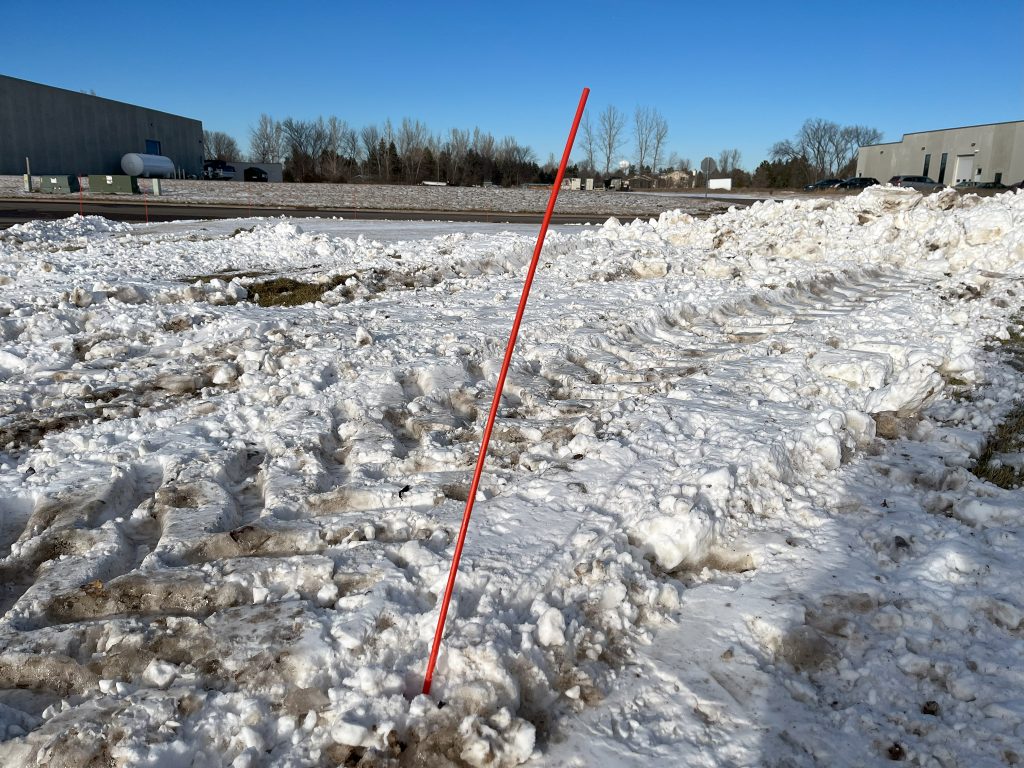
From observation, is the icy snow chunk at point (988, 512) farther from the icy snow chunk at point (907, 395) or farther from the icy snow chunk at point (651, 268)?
the icy snow chunk at point (651, 268)

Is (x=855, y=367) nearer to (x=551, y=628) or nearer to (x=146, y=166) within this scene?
(x=551, y=628)

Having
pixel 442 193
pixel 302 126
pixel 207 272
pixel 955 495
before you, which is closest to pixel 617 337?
pixel 955 495

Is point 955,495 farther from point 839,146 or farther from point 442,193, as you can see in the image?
point 839,146

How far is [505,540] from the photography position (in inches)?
145

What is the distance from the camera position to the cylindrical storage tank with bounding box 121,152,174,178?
160 feet

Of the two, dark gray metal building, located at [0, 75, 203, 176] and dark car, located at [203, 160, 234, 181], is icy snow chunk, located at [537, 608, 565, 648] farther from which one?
dark car, located at [203, 160, 234, 181]

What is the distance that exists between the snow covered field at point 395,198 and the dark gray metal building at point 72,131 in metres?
13.4

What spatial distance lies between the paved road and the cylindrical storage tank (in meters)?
20.9

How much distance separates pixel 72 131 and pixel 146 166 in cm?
533

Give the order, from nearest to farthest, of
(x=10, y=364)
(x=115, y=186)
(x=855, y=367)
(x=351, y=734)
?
(x=351, y=734), (x=10, y=364), (x=855, y=367), (x=115, y=186)

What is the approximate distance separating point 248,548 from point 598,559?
186 centimetres

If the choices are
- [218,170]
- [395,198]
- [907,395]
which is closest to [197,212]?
[395,198]

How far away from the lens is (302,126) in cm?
8075

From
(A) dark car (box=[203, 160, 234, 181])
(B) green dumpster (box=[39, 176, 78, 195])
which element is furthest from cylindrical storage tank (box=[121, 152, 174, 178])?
(B) green dumpster (box=[39, 176, 78, 195])
